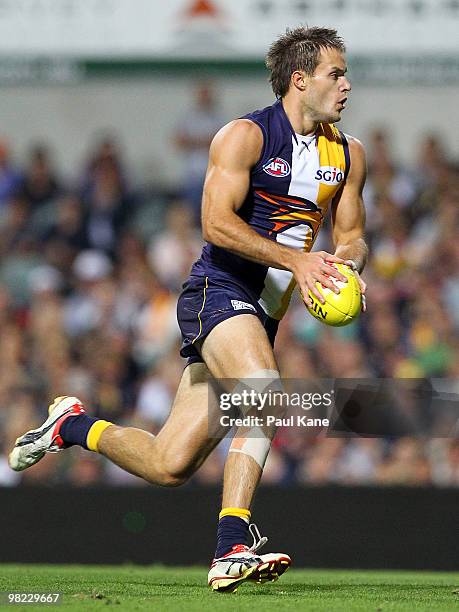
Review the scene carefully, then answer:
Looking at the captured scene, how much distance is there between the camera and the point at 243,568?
643 centimetres

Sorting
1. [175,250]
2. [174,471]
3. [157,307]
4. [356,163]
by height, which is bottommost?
[157,307]

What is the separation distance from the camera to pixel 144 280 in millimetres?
13492

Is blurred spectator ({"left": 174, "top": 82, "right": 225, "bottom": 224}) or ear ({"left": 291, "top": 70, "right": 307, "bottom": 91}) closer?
ear ({"left": 291, "top": 70, "right": 307, "bottom": 91})

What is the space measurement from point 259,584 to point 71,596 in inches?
54.0

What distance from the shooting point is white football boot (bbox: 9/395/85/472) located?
24.8ft

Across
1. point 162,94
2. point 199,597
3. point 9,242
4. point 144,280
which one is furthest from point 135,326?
point 199,597

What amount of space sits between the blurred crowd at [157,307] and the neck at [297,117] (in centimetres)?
388

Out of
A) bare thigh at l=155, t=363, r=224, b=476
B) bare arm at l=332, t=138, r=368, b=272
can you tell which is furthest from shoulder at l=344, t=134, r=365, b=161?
bare thigh at l=155, t=363, r=224, b=476

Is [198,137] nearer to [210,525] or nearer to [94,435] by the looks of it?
[210,525]

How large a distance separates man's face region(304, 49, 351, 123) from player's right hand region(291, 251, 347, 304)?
2.97 ft

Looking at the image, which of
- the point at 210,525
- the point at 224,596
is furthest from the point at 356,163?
the point at 210,525

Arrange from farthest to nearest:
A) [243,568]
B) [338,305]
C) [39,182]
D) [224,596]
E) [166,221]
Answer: [39,182]
[166,221]
[338,305]
[243,568]
[224,596]

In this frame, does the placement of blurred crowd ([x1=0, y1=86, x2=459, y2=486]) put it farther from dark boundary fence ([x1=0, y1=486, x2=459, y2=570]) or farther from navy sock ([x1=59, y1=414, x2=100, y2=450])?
navy sock ([x1=59, y1=414, x2=100, y2=450])
